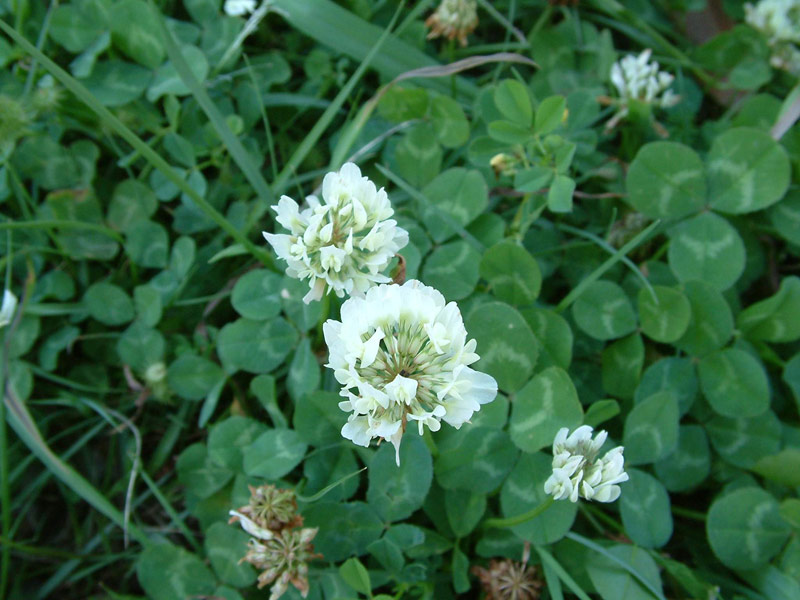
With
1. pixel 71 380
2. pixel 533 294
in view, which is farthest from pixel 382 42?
pixel 71 380

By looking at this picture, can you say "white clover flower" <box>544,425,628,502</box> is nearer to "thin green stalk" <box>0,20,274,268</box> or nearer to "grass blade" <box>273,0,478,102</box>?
"thin green stalk" <box>0,20,274,268</box>

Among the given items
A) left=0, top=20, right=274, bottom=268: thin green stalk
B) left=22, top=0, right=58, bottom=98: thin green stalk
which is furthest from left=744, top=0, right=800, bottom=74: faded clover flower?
left=22, top=0, right=58, bottom=98: thin green stalk

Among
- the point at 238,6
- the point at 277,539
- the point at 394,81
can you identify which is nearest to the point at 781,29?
the point at 394,81

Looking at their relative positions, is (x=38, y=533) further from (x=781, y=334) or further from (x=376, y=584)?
(x=781, y=334)

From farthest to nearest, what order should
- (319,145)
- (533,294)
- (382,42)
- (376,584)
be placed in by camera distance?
(319,145), (382,42), (533,294), (376,584)

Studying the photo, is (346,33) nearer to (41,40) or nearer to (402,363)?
(41,40)

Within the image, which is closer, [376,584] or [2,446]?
[376,584]

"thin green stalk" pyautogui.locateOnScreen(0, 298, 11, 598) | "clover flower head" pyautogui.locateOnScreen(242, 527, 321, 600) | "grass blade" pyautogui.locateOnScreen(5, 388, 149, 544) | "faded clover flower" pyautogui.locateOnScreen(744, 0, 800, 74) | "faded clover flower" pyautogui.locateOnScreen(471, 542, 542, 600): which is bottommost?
"thin green stalk" pyautogui.locateOnScreen(0, 298, 11, 598)
